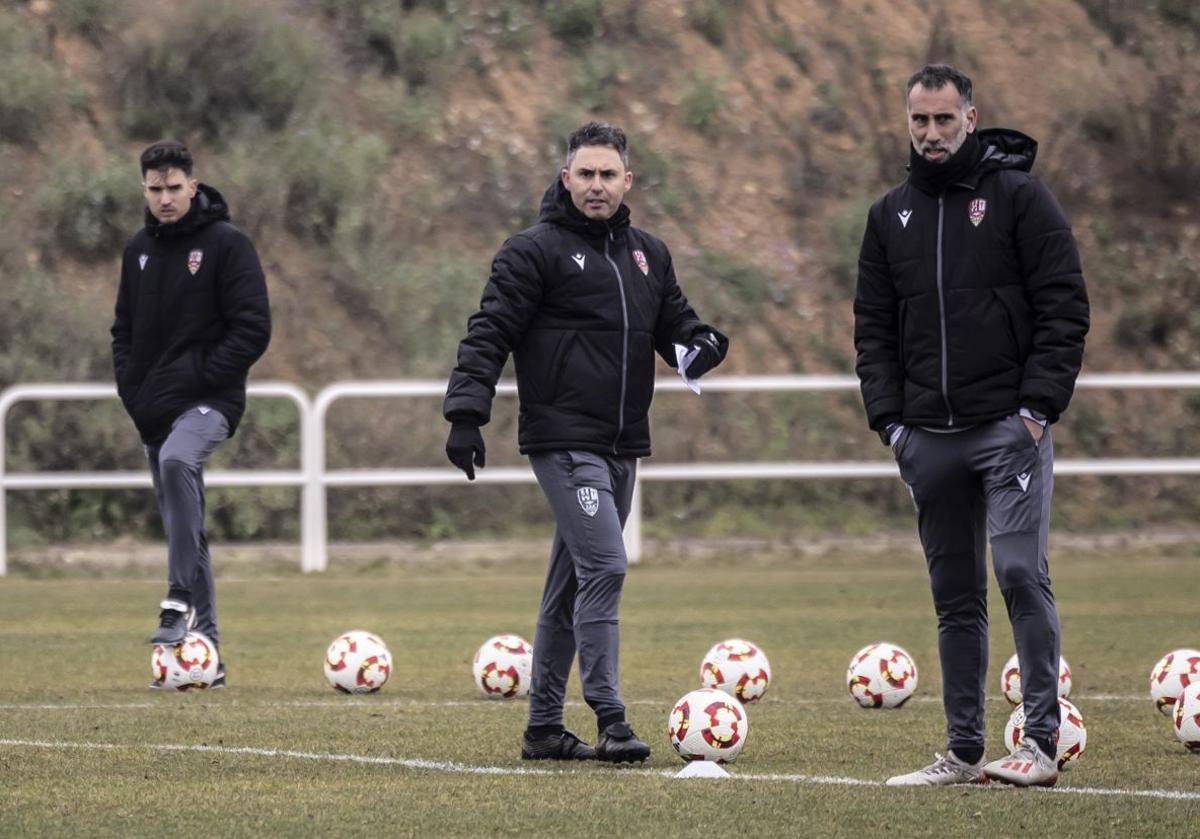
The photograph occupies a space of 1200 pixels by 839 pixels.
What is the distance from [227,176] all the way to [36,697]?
60.4 feet

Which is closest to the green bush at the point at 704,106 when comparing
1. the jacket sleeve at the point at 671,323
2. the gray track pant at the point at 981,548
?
the jacket sleeve at the point at 671,323

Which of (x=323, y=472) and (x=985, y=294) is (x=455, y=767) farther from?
(x=323, y=472)

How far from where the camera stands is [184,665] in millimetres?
11398

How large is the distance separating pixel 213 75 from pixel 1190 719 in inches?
911

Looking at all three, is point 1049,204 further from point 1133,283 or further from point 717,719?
point 1133,283

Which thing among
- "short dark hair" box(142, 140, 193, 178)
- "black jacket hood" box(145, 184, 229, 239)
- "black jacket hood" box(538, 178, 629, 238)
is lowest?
"black jacket hood" box(538, 178, 629, 238)

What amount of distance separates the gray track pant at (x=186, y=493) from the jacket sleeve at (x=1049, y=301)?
539cm

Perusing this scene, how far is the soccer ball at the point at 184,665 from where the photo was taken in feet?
37.4

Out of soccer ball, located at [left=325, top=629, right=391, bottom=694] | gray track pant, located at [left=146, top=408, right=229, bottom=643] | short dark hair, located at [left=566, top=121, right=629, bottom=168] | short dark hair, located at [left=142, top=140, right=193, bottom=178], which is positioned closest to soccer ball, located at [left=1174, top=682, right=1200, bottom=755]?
short dark hair, located at [left=566, top=121, right=629, bottom=168]

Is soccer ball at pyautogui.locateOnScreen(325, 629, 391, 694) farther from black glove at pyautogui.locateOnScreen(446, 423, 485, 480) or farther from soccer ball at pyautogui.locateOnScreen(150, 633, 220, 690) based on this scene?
black glove at pyautogui.locateOnScreen(446, 423, 485, 480)

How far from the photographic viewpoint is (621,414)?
863 centimetres

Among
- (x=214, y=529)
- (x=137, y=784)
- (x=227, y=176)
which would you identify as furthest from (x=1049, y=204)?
(x=227, y=176)

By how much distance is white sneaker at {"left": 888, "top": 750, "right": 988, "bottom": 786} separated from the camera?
7.84 meters

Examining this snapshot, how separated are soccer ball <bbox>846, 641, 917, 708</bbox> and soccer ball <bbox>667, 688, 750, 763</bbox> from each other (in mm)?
2196
